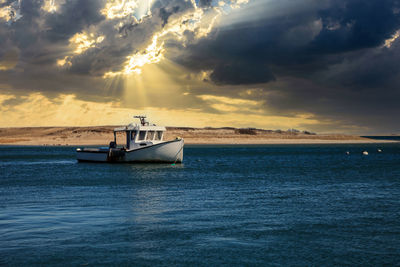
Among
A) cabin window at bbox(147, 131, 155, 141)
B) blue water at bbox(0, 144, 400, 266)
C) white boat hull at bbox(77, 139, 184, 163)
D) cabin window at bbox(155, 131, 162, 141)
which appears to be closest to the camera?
blue water at bbox(0, 144, 400, 266)

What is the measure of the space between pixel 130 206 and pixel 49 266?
456 inches

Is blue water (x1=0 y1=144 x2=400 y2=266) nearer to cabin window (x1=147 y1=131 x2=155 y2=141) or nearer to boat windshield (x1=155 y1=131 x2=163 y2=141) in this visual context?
cabin window (x1=147 y1=131 x2=155 y2=141)

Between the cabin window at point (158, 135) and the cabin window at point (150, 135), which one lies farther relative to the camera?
the cabin window at point (158, 135)

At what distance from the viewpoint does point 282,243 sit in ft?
52.7

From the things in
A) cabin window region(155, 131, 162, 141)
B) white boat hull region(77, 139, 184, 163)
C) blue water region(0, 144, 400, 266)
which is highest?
cabin window region(155, 131, 162, 141)

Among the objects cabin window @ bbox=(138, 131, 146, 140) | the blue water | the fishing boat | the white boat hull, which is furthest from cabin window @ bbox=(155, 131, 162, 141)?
the blue water

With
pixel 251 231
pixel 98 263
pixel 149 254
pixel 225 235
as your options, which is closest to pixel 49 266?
pixel 98 263

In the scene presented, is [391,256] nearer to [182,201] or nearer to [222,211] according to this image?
[222,211]

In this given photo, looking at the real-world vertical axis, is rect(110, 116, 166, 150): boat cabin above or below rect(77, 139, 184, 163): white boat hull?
above

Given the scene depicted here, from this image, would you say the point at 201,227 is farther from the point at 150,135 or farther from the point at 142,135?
→ the point at 150,135

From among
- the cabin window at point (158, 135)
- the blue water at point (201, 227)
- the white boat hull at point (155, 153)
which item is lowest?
the blue water at point (201, 227)

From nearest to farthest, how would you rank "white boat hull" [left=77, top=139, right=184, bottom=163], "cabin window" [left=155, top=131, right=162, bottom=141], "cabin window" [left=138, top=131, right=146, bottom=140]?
"white boat hull" [left=77, top=139, right=184, bottom=163] → "cabin window" [left=138, top=131, right=146, bottom=140] → "cabin window" [left=155, top=131, right=162, bottom=141]

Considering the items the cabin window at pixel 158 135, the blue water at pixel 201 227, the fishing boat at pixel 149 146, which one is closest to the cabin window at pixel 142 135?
the fishing boat at pixel 149 146

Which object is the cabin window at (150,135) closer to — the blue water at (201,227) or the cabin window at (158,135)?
the cabin window at (158,135)
